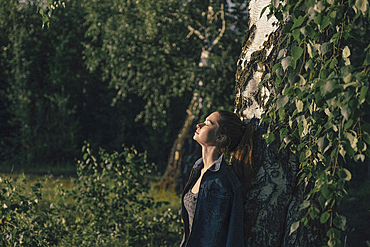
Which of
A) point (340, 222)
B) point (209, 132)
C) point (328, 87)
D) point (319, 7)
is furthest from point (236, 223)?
point (319, 7)

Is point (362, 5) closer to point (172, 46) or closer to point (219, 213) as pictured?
point (219, 213)

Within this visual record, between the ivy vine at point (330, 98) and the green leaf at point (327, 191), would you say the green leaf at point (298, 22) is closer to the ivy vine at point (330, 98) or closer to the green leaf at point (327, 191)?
the ivy vine at point (330, 98)

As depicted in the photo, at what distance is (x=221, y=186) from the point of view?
241cm

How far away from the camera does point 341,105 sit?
62.9 inches

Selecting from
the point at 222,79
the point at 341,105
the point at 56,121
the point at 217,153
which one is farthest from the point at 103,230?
the point at 56,121

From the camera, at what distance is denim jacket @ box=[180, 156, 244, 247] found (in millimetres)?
2387

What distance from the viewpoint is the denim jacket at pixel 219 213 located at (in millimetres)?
2387

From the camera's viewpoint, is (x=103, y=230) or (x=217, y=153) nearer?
(x=217, y=153)

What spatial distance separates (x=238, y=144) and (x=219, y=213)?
1.47 ft

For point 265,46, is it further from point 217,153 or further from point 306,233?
point 306,233

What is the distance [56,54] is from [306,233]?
12.4m

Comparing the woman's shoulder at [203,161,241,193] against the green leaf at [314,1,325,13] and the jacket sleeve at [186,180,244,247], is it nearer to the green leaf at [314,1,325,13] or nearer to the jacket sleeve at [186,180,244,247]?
the jacket sleeve at [186,180,244,247]

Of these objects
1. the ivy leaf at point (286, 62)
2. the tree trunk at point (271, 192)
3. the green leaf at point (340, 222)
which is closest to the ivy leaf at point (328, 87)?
the ivy leaf at point (286, 62)

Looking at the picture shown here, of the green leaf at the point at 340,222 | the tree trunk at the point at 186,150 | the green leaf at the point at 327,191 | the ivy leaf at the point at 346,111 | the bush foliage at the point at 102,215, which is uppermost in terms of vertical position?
the tree trunk at the point at 186,150
